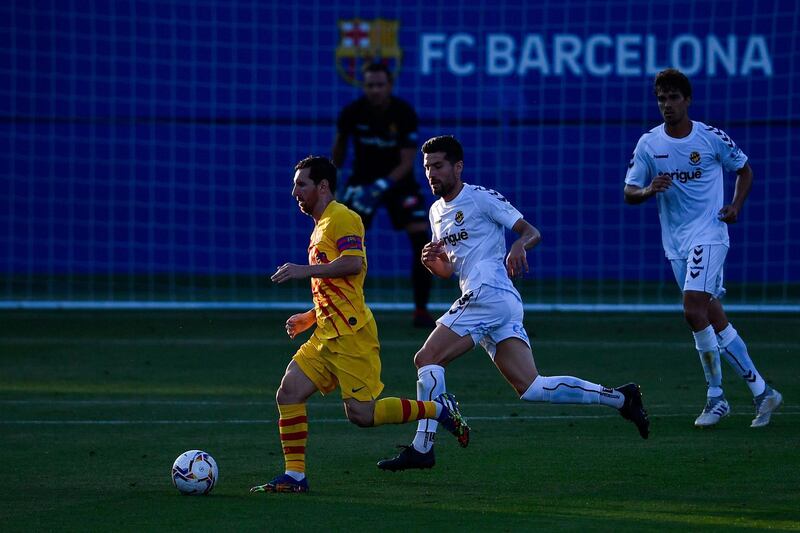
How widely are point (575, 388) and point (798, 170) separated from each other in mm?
12204

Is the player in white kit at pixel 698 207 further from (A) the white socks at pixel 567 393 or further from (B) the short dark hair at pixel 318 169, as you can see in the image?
(B) the short dark hair at pixel 318 169

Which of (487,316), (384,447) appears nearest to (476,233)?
(487,316)

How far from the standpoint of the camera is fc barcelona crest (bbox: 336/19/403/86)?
18.8 metres

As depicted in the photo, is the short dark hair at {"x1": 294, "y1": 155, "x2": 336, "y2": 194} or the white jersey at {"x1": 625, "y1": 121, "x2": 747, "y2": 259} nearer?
the short dark hair at {"x1": 294, "y1": 155, "x2": 336, "y2": 194}

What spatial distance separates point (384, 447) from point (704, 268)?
218 cm

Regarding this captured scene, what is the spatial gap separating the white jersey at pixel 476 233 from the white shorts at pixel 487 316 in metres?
0.06

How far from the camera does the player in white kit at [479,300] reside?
7305 mm

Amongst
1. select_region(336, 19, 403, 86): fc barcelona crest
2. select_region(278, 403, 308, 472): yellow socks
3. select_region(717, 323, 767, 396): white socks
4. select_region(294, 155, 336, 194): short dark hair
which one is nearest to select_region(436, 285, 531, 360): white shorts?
select_region(294, 155, 336, 194): short dark hair

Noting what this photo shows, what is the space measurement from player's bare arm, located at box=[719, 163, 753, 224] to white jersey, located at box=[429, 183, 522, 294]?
1633 millimetres

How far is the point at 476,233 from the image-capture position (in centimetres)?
750

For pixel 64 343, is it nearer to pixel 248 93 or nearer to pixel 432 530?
pixel 248 93

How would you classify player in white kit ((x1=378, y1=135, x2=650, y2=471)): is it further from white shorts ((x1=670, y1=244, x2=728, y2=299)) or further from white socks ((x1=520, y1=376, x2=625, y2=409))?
white shorts ((x1=670, y1=244, x2=728, y2=299))

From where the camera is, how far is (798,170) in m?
18.6

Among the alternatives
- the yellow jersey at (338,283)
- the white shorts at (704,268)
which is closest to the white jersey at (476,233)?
the yellow jersey at (338,283)
